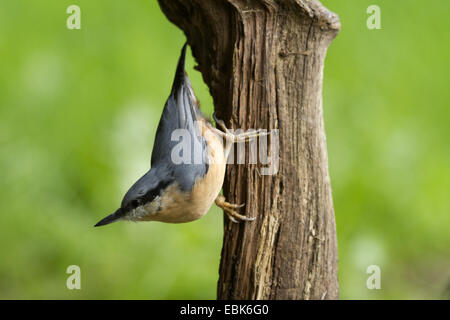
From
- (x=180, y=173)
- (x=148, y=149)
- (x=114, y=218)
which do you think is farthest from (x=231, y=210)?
(x=148, y=149)

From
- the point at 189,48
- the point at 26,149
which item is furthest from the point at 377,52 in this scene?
the point at 26,149

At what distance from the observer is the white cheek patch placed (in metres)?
1.72

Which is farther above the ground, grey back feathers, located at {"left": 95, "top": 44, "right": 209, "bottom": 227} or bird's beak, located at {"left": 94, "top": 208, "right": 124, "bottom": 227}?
grey back feathers, located at {"left": 95, "top": 44, "right": 209, "bottom": 227}

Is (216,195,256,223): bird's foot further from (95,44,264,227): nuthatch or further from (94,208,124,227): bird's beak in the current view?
(94,208,124,227): bird's beak

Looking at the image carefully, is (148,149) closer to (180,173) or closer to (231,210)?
(231,210)

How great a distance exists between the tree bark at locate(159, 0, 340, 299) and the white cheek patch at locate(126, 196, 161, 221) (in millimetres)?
336

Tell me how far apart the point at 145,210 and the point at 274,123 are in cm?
53

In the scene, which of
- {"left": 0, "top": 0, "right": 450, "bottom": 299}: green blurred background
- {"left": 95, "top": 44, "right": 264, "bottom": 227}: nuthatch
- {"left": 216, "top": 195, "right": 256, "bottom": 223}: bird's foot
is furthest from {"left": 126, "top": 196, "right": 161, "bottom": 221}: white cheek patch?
{"left": 0, "top": 0, "right": 450, "bottom": 299}: green blurred background

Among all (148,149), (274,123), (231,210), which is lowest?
(231,210)

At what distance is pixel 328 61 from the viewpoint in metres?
3.58

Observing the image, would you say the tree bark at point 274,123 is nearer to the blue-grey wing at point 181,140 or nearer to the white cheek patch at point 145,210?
the blue-grey wing at point 181,140

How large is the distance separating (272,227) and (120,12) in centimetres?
235

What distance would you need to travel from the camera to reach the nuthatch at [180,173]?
5.65ft

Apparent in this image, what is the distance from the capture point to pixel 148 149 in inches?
130
